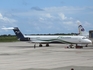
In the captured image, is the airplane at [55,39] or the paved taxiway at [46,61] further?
the airplane at [55,39]

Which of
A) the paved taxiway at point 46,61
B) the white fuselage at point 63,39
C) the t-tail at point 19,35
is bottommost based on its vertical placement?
the paved taxiway at point 46,61

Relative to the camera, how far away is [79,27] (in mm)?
110688

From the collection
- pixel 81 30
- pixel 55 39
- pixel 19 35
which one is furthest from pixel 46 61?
pixel 81 30

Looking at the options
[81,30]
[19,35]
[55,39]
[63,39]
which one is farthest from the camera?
[81,30]

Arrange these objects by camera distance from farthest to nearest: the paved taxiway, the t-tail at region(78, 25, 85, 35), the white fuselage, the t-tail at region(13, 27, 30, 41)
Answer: the t-tail at region(78, 25, 85, 35) < the t-tail at region(13, 27, 30, 41) < the white fuselage < the paved taxiway

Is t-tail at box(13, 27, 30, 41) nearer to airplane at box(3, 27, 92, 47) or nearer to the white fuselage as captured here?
airplane at box(3, 27, 92, 47)

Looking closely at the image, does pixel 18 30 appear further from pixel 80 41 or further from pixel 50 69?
pixel 50 69

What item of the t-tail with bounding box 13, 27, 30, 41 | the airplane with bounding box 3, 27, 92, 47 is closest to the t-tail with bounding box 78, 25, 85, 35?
the airplane with bounding box 3, 27, 92, 47

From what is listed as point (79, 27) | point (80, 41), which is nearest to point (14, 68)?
point (80, 41)

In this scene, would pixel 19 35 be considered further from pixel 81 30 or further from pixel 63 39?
pixel 81 30

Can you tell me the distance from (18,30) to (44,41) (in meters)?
9.84

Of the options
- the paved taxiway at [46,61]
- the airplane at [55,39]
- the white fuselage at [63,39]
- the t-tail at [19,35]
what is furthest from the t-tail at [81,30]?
the paved taxiway at [46,61]

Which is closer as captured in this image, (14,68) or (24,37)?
(14,68)

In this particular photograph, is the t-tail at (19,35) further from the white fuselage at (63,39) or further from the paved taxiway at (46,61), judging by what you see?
the paved taxiway at (46,61)
